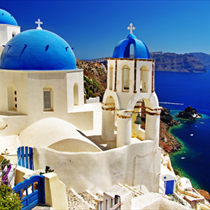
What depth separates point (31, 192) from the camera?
6.41 meters

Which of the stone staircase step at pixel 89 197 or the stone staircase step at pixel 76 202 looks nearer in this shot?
the stone staircase step at pixel 76 202

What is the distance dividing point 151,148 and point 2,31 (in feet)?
43.1

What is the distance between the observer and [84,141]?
945cm

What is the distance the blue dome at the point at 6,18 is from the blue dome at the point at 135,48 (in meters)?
10.3

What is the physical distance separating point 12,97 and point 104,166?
544cm

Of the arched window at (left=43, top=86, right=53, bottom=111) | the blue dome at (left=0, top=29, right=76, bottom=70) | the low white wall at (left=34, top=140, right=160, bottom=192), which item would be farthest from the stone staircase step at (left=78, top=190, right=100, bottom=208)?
the blue dome at (left=0, top=29, right=76, bottom=70)

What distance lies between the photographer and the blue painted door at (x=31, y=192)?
5.94 m

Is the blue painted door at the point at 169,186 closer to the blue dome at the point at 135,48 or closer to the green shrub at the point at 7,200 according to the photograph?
the blue dome at the point at 135,48

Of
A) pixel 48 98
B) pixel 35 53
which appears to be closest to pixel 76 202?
pixel 48 98

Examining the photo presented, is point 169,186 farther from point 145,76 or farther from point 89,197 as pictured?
point 145,76

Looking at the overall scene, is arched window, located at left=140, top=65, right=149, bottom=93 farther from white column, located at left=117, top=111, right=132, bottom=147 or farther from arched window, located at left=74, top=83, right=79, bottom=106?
arched window, located at left=74, top=83, right=79, bottom=106

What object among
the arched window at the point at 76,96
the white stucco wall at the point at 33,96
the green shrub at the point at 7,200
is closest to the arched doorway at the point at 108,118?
the white stucco wall at the point at 33,96

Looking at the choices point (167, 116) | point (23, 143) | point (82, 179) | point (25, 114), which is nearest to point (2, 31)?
point (25, 114)

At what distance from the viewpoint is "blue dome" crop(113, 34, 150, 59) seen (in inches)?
402
